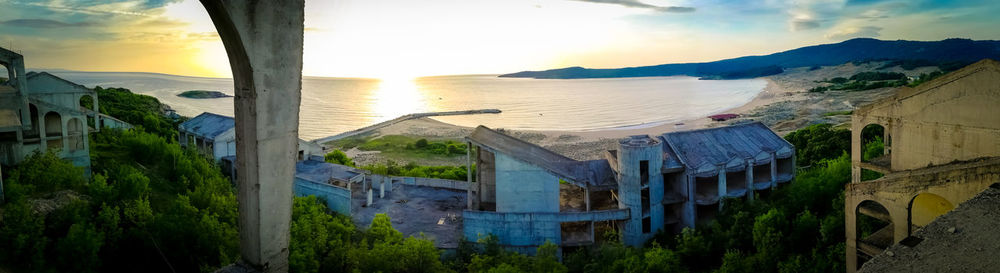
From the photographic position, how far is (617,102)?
424ft

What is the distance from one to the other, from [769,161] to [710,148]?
9.93ft

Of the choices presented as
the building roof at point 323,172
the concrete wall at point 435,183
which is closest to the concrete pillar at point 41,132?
the building roof at point 323,172

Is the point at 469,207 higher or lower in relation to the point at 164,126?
lower

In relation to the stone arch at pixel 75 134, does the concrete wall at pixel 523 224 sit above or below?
below

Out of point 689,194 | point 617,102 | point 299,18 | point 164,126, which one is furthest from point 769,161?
point 617,102

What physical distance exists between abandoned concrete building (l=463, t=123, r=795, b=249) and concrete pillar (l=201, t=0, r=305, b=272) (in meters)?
14.8

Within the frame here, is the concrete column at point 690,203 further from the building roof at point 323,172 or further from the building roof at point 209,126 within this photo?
the building roof at point 209,126

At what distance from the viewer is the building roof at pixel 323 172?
2933cm

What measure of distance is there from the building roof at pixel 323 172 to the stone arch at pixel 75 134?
8370mm

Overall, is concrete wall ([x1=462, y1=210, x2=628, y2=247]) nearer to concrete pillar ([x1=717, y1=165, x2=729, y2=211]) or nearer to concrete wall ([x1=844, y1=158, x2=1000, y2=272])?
concrete pillar ([x1=717, y1=165, x2=729, y2=211])

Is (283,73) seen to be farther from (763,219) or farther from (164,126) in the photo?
(164,126)

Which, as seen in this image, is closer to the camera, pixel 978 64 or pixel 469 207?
pixel 978 64

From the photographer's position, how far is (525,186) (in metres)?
24.2

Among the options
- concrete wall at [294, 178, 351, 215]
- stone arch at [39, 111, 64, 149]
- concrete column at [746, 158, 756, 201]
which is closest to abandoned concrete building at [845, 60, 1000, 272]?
concrete column at [746, 158, 756, 201]
